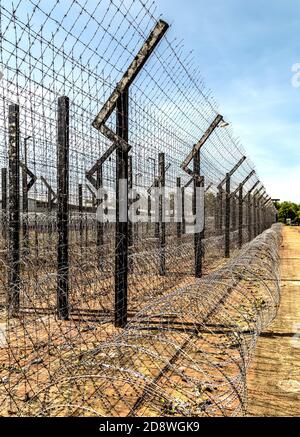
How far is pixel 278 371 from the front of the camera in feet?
12.6

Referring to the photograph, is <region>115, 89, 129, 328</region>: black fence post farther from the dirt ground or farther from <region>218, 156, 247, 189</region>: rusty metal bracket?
<region>218, 156, 247, 189</region>: rusty metal bracket

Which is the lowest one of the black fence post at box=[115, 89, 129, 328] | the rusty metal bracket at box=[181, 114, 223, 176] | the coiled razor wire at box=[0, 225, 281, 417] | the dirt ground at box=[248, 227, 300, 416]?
the dirt ground at box=[248, 227, 300, 416]

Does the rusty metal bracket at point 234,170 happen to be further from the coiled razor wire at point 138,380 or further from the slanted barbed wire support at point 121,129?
the coiled razor wire at point 138,380

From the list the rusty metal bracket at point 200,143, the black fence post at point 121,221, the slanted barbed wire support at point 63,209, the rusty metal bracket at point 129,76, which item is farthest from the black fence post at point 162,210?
the rusty metal bracket at point 129,76

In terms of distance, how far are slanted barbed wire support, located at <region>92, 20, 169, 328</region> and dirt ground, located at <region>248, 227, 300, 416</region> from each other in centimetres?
152

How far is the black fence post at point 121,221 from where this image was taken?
4.96 metres

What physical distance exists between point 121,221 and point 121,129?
975 millimetres

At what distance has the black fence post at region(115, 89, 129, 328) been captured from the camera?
16.3 ft

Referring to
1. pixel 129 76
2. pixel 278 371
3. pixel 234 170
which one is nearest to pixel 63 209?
pixel 129 76

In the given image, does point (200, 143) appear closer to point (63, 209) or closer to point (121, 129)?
point (121, 129)

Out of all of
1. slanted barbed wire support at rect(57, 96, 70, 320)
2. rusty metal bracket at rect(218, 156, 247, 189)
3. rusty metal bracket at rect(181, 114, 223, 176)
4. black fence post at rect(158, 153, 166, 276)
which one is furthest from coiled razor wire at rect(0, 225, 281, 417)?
rusty metal bracket at rect(218, 156, 247, 189)
